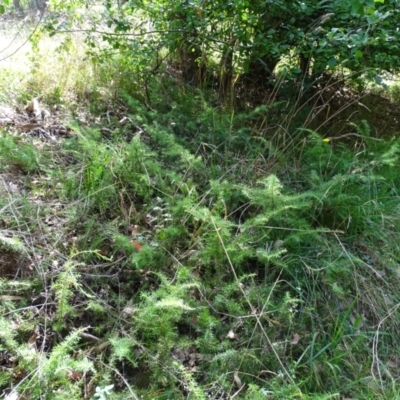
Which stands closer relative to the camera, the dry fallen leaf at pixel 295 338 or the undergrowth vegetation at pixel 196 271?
the undergrowth vegetation at pixel 196 271

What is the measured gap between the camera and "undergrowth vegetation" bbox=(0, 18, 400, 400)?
5.13 ft

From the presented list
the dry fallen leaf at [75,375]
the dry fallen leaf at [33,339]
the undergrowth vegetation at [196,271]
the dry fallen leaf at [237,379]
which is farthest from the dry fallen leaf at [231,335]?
the dry fallen leaf at [33,339]

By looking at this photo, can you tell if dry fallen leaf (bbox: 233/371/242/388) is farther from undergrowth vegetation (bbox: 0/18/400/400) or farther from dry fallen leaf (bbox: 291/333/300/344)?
dry fallen leaf (bbox: 291/333/300/344)

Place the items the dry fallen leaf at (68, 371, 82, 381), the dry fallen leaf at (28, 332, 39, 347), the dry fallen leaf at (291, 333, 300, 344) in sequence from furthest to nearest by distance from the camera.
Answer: the dry fallen leaf at (291, 333, 300, 344) → the dry fallen leaf at (28, 332, 39, 347) → the dry fallen leaf at (68, 371, 82, 381)

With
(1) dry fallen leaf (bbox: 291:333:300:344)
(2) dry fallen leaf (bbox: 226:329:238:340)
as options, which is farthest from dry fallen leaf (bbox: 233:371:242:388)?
(1) dry fallen leaf (bbox: 291:333:300:344)

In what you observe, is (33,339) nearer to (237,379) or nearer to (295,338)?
(237,379)

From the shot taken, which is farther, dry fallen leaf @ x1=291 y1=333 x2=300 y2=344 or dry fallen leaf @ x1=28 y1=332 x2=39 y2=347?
dry fallen leaf @ x1=291 y1=333 x2=300 y2=344

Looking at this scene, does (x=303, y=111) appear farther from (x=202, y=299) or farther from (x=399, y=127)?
(x=202, y=299)

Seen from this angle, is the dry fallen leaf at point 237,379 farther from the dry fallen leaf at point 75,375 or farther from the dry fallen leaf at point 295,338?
the dry fallen leaf at point 75,375

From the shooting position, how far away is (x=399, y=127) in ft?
12.7

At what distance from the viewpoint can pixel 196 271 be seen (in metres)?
1.95

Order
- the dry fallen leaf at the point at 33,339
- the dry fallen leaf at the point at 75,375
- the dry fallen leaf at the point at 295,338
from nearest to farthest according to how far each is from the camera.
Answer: the dry fallen leaf at the point at 75,375
the dry fallen leaf at the point at 33,339
the dry fallen leaf at the point at 295,338

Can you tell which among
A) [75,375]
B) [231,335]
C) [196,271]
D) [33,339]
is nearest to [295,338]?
[231,335]

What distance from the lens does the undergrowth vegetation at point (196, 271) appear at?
5.13 feet
